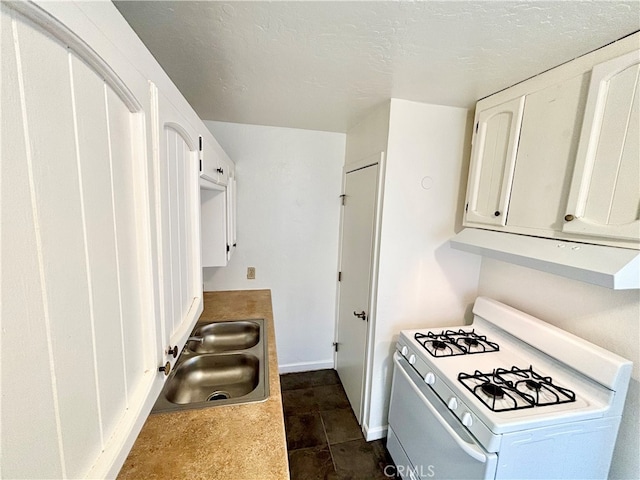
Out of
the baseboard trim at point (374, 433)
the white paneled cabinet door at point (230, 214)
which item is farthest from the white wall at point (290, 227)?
the baseboard trim at point (374, 433)

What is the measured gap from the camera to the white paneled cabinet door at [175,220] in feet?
2.19

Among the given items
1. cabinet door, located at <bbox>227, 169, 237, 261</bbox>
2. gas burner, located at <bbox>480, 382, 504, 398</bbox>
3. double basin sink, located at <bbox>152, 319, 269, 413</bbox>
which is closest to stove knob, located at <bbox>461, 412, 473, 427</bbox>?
gas burner, located at <bbox>480, 382, 504, 398</bbox>

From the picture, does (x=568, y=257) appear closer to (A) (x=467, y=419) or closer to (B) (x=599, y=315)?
(B) (x=599, y=315)

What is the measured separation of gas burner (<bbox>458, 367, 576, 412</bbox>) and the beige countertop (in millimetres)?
889

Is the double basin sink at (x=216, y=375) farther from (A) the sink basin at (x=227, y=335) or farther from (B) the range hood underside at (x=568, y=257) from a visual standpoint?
(B) the range hood underside at (x=568, y=257)

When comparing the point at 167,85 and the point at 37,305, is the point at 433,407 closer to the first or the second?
the point at 37,305

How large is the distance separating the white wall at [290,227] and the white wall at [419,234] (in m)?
0.92

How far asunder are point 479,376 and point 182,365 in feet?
4.83

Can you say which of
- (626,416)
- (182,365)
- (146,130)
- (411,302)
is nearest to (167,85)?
(146,130)

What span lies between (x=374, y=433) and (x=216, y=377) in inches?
51.4

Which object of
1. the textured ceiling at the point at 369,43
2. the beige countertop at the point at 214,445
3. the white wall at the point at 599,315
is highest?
the textured ceiling at the point at 369,43

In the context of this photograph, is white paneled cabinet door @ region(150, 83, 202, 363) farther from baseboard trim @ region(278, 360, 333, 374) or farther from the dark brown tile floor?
baseboard trim @ region(278, 360, 333, 374)

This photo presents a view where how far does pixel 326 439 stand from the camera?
201 cm

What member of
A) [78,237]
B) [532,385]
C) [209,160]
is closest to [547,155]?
[532,385]
